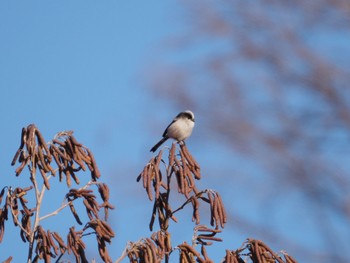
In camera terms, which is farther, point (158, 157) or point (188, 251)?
point (158, 157)

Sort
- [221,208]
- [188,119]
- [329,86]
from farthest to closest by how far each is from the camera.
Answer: [329,86] → [188,119] → [221,208]

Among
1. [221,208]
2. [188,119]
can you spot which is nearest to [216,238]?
[221,208]

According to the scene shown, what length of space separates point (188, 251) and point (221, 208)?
0.70 ft

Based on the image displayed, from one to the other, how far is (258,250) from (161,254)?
0.28 meters

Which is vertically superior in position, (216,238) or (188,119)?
(188,119)

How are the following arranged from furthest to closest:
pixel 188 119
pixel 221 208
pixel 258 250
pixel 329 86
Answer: pixel 329 86 < pixel 188 119 < pixel 221 208 < pixel 258 250

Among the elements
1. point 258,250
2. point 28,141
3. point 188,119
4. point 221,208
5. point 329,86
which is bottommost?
point 258,250

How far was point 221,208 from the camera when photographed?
2992mm

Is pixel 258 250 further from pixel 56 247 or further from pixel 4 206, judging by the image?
pixel 4 206

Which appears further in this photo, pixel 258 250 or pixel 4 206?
pixel 4 206

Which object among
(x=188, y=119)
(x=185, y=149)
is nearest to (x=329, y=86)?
(x=188, y=119)

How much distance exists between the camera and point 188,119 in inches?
231

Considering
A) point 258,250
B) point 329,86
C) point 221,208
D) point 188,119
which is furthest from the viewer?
point 329,86

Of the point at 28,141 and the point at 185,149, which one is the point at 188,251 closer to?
the point at 185,149
